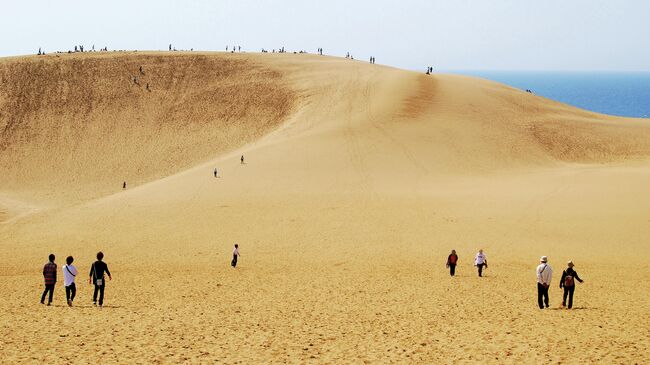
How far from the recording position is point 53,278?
596 inches

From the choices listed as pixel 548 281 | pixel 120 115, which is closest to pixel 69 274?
pixel 548 281

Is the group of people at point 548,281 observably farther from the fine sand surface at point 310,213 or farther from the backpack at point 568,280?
the fine sand surface at point 310,213

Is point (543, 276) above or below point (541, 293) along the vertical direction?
above

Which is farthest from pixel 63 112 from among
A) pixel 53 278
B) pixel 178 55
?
pixel 53 278

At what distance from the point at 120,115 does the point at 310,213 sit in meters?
38.4

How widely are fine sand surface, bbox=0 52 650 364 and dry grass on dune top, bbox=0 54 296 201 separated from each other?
9.8 inches

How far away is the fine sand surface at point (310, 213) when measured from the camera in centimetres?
1281

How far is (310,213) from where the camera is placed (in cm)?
3003

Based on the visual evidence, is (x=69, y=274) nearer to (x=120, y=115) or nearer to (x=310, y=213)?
(x=310, y=213)

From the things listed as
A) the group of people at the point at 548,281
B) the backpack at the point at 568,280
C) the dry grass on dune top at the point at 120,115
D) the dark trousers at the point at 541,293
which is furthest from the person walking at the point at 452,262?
the dry grass on dune top at the point at 120,115

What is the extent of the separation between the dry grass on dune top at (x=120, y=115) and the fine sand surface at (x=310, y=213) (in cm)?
25

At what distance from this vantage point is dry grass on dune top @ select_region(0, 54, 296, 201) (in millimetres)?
52100

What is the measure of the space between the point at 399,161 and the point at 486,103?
1738 cm

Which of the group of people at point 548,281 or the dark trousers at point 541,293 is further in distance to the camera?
the dark trousers at point 541,293
